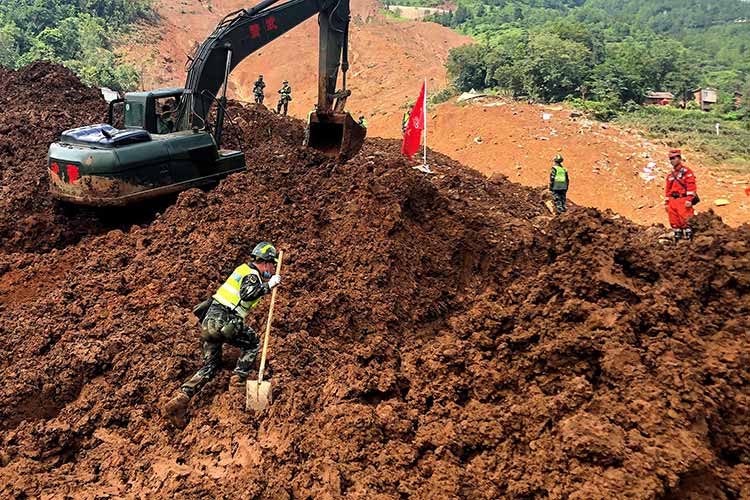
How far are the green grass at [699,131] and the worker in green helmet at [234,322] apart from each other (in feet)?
47.3

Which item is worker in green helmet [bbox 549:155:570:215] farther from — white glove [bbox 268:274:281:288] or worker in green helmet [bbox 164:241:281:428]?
white glove [bbox 268:274:281:288]

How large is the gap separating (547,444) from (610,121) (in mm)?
18436

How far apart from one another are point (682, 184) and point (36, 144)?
11603 millimetres

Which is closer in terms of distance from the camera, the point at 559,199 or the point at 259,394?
the point at 259,394

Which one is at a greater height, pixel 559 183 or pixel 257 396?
pixel 559 183

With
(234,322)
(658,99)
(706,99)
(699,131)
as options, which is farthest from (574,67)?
(234,322)

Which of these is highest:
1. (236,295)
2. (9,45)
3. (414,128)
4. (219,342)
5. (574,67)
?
(574,67)

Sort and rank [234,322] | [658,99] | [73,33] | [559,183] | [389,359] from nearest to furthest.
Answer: [234,322] < [389,359] < [559,183] < [658,99] < [73,33]

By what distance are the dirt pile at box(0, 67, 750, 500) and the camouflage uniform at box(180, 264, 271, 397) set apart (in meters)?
0.21

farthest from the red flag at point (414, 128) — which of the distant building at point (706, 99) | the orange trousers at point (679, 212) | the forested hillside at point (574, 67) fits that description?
the distant building at point (706, 99)

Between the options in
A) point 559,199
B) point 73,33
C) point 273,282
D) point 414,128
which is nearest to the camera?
point 273,282

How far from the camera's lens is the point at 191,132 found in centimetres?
941

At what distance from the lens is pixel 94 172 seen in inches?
327

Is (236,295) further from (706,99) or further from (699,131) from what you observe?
(706,99)
